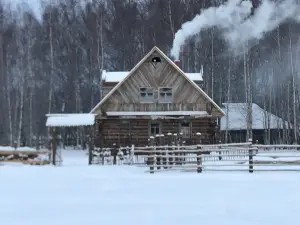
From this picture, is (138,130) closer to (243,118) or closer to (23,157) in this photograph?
(23,157)

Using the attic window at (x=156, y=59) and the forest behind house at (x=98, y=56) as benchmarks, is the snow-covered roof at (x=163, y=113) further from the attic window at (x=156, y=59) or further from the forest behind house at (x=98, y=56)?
the forest behind house at (x=98, y=56)

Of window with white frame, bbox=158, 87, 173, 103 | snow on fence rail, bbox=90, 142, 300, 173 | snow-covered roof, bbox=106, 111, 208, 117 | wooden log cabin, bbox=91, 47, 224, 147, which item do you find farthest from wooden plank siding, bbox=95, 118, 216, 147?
snow on fence rail, bbox=90, 142, 300, 173

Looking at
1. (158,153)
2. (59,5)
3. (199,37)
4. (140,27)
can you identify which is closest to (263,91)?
(199,37)

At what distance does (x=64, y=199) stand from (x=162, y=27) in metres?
37.2

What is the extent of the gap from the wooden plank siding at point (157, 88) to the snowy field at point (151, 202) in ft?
60.0

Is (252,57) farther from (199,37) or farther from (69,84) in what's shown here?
(69,84)

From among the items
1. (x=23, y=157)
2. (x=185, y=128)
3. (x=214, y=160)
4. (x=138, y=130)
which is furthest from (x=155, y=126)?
(x=214, y=160)

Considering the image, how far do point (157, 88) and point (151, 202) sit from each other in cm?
2261

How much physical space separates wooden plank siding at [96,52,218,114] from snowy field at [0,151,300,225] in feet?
A: 60.0

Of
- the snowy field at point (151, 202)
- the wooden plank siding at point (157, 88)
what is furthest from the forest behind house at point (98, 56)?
the snowy field at point (151, 202)

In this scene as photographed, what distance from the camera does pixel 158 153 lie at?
56.5 feet

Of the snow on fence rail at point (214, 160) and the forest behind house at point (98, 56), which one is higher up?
the forest behind house at point (98, 56)

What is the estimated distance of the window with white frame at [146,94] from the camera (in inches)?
1203

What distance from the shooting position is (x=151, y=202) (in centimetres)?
818
